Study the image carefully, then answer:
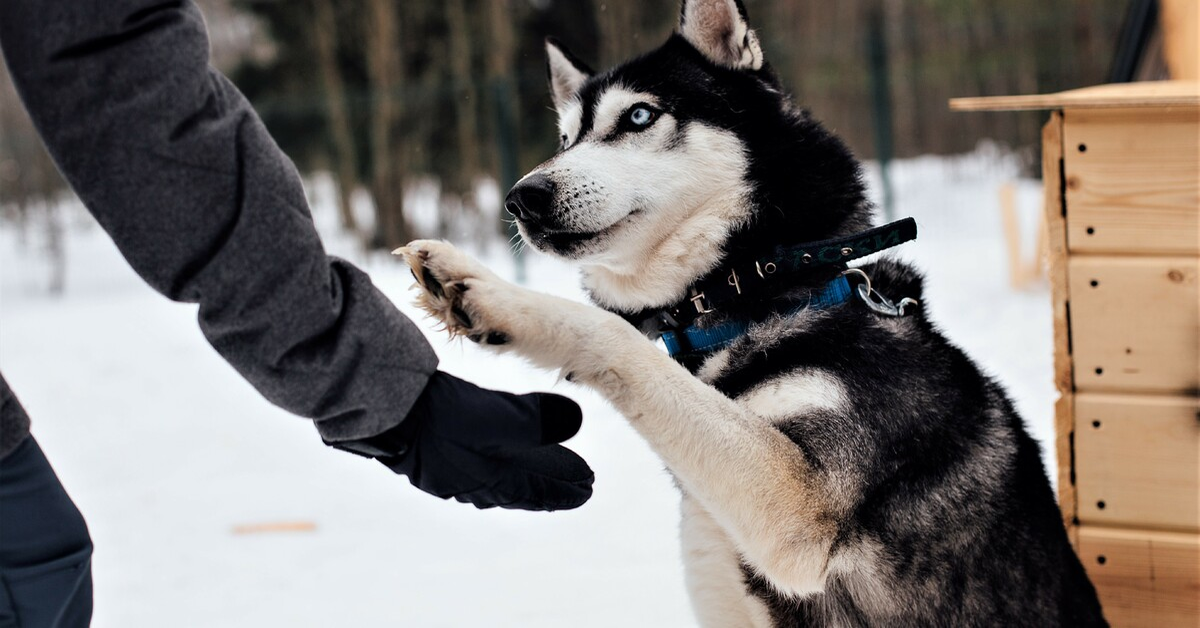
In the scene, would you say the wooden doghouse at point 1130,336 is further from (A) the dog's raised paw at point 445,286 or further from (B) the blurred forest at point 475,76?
(B) the blurred forest at point 475,76

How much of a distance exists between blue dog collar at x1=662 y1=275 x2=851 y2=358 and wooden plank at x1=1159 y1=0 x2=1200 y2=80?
311 cm

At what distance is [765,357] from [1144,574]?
1.26 meters

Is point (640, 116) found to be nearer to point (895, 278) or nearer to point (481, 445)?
point (895, 278)

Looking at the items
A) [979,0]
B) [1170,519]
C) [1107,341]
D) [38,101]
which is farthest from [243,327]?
[979,0]

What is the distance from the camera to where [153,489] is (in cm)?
483

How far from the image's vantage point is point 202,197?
50.5 inches

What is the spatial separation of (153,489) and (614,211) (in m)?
3.68

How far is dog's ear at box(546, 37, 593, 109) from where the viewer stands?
2654 mm

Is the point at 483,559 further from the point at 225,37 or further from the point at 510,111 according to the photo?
the point at 225,37

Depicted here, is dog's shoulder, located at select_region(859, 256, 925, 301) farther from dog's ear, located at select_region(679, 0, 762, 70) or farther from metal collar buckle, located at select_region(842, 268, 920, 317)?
dog's ear, located at select_region(679, 0, 762, 70)

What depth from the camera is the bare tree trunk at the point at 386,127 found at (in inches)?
485

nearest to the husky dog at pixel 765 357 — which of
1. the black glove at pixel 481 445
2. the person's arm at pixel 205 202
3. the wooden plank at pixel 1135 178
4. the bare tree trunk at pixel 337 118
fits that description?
the black glove at pixel 481 445

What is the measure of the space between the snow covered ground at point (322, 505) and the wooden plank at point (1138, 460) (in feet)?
1.61

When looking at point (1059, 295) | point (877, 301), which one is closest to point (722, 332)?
point (877, 301)
